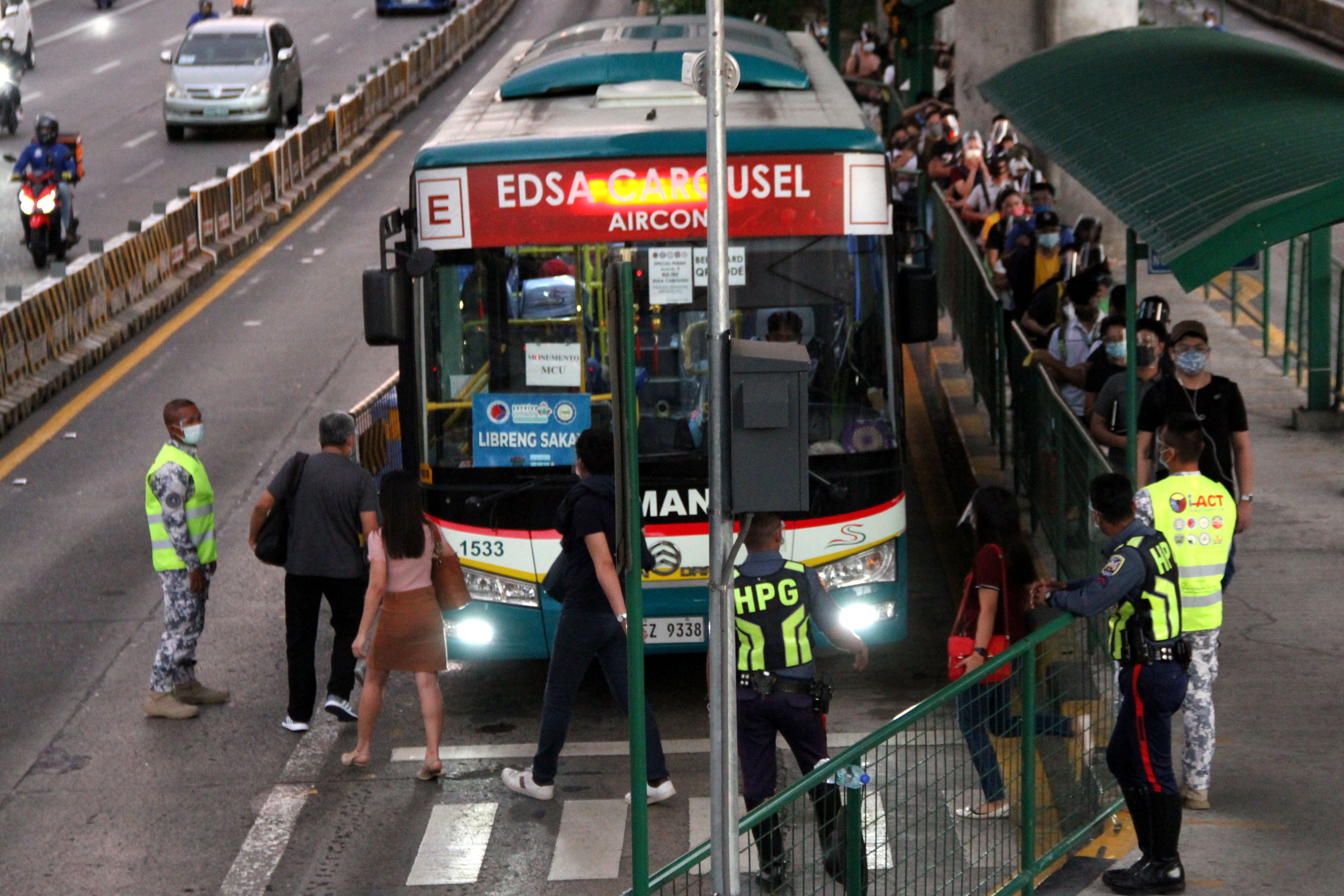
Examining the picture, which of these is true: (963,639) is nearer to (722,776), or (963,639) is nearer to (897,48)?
(722,776)

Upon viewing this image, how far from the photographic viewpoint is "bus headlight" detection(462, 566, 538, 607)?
31.2 feet

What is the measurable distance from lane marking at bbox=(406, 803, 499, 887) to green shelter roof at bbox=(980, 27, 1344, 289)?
3.91 m

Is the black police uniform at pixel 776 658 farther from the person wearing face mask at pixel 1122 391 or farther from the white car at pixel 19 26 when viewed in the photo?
the white car at pixel 19 26

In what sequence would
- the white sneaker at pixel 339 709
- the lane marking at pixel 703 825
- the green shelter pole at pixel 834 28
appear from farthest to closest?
1. the green shelter pole at pixel 834 28
2. the white sneaker at pixel 339 709
3. the lane marking at pixel 703 825

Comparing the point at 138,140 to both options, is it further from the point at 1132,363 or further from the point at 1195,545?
the point at 1195,545

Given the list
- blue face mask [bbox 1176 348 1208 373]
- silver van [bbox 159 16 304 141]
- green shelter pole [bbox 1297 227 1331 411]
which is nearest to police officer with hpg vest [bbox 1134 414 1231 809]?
blue face mask [bbox 1176 348 1208 373]

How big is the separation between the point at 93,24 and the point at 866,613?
148 ft

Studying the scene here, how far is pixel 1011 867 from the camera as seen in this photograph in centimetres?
688

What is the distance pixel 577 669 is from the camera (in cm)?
855

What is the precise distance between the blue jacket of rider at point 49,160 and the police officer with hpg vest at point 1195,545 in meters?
18.4

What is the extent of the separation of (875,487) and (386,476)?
2550 millimetres

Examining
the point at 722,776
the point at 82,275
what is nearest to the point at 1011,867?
the point at 722,776

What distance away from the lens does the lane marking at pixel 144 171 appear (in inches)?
1172

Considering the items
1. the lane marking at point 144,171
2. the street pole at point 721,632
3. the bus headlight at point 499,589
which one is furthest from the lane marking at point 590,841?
the lane marking at point 144,171
